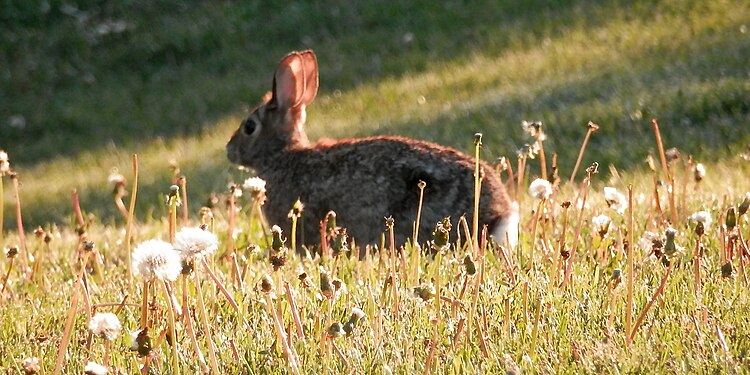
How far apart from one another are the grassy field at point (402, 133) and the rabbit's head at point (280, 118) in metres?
0.47

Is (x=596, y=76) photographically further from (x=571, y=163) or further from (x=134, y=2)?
(x=134, y=2)

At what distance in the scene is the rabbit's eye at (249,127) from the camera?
7.41 metres

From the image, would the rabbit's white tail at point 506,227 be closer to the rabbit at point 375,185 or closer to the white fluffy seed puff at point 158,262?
the rabbit at point 375,185

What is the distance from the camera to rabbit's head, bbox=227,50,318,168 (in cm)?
719

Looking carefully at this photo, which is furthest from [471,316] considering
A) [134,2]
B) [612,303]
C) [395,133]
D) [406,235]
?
[134,2]

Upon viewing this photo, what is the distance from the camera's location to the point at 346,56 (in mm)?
16375

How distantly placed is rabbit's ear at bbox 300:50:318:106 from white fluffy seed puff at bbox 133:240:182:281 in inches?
159

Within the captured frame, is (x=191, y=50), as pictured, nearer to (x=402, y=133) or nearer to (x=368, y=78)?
(x=368, y=78)

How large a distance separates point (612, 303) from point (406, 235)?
84.6 inches

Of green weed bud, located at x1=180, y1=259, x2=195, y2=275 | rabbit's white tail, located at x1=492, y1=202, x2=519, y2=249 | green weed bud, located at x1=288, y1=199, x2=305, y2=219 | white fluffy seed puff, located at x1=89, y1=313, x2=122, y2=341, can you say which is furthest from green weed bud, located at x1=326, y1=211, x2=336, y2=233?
rabbit's white tail, located at x1=492, y1=202, x2=519, y2=249

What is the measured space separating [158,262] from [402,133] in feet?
27.5

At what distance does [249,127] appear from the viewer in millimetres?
7453

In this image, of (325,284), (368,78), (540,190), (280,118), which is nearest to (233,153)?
(280,118)

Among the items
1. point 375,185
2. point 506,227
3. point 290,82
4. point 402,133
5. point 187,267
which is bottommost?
point 402,133
